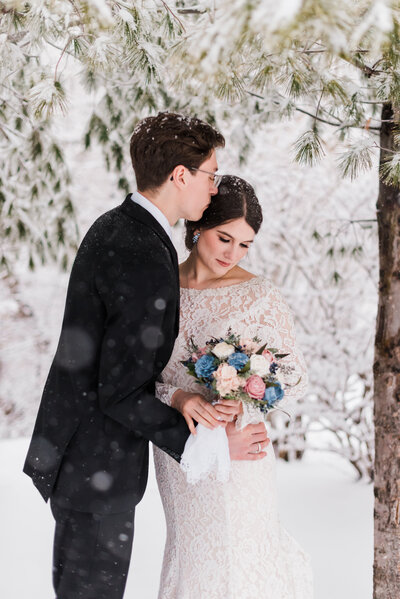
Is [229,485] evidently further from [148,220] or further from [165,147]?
[165,147]

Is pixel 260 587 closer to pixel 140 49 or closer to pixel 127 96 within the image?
pixel 140 49

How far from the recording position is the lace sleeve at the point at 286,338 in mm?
2246

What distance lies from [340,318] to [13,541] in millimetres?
3814

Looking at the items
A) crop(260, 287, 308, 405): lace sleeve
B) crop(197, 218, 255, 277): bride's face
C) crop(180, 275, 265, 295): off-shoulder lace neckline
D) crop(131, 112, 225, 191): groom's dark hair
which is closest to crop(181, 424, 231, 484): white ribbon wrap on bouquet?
crop(260, 287, 308, 405): lace sleeve

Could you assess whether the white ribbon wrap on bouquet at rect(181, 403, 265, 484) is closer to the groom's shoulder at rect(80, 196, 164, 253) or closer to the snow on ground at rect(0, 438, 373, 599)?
the groom's shoulder at rect(80, 196, 164, 253)

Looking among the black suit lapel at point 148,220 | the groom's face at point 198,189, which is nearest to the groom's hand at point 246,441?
the black suit lapel at point 148,220

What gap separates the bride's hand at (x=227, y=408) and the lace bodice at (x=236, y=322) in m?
0.29

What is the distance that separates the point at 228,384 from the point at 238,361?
9 centimetres

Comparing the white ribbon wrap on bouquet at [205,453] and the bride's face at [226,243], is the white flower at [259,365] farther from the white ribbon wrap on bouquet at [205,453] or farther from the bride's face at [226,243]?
the bride's face at [226,243]

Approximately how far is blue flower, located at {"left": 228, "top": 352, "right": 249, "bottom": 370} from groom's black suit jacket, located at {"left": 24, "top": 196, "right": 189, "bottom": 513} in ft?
0.74

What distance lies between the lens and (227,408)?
2.00 m

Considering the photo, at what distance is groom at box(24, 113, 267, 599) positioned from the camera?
1.84 metres

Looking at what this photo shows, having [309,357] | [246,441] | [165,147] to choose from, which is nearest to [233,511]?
[246,441]

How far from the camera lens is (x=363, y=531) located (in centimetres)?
448
